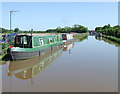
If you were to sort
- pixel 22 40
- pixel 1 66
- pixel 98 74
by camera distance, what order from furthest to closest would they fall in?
pixel 22 40 < pixel 1 66 < pixel 98 74

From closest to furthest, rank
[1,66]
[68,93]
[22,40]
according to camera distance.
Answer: [68,93], [1,66], [22,40]

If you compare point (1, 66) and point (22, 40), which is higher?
point (22, 40)

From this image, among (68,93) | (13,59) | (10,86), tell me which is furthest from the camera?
(13,59)

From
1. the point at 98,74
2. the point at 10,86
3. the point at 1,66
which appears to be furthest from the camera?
the point at 1,66

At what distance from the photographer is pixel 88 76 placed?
28.0ft

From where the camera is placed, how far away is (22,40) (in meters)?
13.0

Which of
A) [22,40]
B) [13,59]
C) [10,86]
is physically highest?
[22,40]

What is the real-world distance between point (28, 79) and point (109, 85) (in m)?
4.19

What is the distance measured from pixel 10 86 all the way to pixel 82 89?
133 inches

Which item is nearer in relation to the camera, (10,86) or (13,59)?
(10,86)

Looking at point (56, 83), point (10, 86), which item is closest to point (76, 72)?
point (56, 83)

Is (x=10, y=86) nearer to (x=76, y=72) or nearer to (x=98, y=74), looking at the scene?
(x=76, y=72)

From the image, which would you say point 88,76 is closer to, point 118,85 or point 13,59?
point 118,85

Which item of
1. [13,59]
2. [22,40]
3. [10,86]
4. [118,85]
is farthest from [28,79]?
[22,40]
